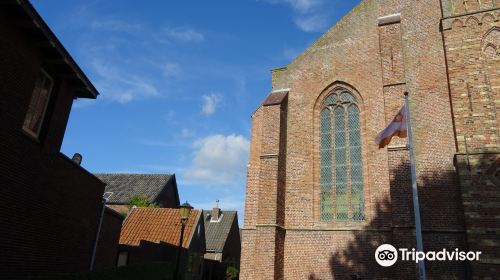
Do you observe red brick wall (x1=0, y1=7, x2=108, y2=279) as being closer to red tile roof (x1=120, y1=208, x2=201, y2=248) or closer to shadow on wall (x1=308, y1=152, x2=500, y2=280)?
shadow on wall (x1=308, y1=152, x2=500, y2=280)

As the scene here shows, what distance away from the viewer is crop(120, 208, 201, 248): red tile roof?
21.0 meters

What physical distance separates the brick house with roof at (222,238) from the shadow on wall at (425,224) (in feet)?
60.7

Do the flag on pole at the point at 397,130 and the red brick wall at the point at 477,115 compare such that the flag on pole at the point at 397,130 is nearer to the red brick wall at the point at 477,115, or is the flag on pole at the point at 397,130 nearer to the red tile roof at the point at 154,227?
the red brick wall at the point at 477,115

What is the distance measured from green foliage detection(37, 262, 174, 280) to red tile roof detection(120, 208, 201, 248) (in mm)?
3944

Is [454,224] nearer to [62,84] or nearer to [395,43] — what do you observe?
[395,43]

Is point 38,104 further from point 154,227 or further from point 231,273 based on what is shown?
point 231,273

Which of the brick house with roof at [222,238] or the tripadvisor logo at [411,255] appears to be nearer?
the tripadvisor logo at [411,255]

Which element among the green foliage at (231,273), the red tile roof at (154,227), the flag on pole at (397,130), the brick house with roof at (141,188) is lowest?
the green foliage at (231,273)

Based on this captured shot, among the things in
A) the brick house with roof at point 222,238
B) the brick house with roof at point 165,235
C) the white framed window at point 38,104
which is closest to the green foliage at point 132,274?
the brick house with roof at point 165,235

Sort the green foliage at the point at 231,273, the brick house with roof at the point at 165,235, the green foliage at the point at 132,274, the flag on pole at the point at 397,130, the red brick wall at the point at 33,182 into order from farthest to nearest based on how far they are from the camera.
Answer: the green foliage at the point at 231,273
the brick house with roof at the point at 165,235
the flag on pole at the point at 397,130
the green foliage at the point at 132,274
the red brick wall at the point at 33,182

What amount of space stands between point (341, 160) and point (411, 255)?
14.4 ft

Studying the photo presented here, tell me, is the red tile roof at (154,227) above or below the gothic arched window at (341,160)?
below

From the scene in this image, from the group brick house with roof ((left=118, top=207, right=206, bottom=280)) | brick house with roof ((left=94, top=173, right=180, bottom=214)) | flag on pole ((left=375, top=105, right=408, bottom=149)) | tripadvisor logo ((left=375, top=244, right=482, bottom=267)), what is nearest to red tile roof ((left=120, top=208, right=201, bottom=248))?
brick house with roof ((left=118, top=207, right=206, bottom=280))

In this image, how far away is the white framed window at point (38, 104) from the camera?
919 cm
